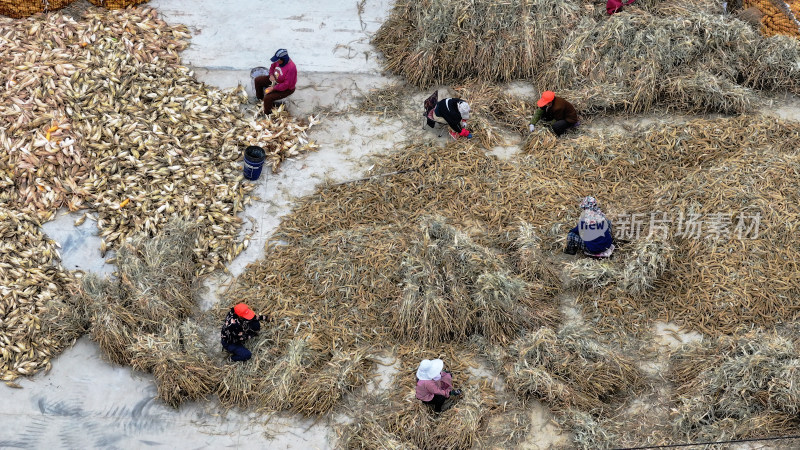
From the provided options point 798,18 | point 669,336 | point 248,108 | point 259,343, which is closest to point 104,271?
point 259,343

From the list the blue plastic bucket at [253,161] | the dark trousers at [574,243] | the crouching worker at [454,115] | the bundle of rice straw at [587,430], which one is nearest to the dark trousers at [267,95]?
the blue plastic bucket at [253,161]

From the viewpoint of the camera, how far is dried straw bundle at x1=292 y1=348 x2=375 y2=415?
8602mm

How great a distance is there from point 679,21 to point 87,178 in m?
8.23

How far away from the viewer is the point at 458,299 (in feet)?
29.8

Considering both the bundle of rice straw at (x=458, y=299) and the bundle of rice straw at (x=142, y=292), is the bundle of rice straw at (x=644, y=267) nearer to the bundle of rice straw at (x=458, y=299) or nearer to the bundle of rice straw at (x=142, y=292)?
the bundle of rice straw at (x=458, y=299)

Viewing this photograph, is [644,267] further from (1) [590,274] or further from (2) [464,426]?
(2) [464,426]

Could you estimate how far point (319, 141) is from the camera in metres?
11.4

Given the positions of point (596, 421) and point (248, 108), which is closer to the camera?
point (596, 421)

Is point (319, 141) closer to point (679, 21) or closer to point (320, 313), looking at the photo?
point (320, 313)

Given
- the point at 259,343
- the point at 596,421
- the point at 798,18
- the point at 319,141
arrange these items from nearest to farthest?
1. the point at 596,421
2. the point at 259,343
3. the point at 319,141
4. the point at 798,18

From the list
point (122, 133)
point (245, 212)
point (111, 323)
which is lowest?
point (111, 323)

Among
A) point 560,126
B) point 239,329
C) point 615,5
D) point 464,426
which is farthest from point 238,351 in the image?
point 615,5

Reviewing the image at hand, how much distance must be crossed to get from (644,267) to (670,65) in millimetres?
3729

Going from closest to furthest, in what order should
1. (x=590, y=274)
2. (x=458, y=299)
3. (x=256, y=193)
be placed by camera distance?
(x=458, y=299), (x=590, y=274), (x=256, y=193)
